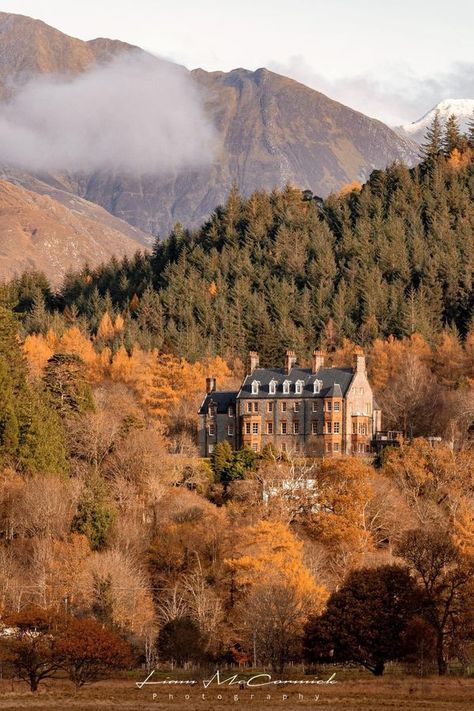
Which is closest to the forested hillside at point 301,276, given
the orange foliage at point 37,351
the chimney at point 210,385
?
the orange foliage at point 37,351

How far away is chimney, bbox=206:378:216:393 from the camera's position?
382 ft

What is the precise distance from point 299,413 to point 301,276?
53760mm

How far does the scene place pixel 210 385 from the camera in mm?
116500

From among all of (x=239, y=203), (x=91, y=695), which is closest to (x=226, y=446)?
(x=91, y=695)

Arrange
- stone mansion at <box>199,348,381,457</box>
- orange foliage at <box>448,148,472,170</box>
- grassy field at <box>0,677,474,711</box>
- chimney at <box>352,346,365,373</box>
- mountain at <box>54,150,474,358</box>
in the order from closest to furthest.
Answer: grassy field at <box>0,677,474,711</box>
stone mansion at <box>199,348,381,457</box>
chimney at <box>352,346,365,373</box>
mountain at <box>54,150,474,358</box>
orange foliage at <box>448,148,472,170</box>

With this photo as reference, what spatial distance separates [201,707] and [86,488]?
105ft

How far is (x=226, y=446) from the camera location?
4063 inches

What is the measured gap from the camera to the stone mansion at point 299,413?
10919 cm

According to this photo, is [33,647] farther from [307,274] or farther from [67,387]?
[307,274]

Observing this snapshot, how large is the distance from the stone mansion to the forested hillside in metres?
19.4

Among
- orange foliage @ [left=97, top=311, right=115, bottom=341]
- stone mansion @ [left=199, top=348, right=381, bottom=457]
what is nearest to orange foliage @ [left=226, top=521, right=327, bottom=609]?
stone mansion @ [left=199, top=348, right=381, bottom=457]

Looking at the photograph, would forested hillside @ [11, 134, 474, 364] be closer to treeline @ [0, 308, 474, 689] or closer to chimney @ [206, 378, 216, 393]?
chimney @ [206, 378, 216, 393]

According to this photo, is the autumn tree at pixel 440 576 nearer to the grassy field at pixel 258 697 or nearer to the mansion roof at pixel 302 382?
the grassy field at pixel 258 697

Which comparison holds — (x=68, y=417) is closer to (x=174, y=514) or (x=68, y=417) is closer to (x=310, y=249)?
(x=174, y=514)
